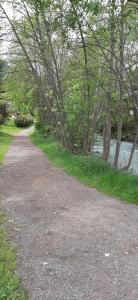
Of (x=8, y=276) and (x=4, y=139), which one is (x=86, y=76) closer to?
(x=8, y=276)

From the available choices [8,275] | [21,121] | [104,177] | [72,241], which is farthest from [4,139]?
[21,121]

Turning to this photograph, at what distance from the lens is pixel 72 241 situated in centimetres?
509

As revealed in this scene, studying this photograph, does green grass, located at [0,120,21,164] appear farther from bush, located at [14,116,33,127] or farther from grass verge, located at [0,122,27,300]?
grass verge, located at [0,122,27,300]

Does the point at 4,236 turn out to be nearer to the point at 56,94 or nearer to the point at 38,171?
the point at 38,171

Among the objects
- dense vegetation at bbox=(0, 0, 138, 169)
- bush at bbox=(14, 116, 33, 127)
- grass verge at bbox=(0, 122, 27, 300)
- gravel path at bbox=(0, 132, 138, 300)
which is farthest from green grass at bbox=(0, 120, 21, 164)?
grass verge at bbox=(0, 122, 27, 300)

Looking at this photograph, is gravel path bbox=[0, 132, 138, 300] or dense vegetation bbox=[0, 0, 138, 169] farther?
dense vegetation bbox=[0, 0, 138, 169]

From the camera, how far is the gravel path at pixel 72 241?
383 centimetres

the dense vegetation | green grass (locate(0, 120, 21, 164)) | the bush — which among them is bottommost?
the bush

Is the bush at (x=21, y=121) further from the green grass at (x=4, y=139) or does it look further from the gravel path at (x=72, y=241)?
the gravel path at (x=72, y=241)

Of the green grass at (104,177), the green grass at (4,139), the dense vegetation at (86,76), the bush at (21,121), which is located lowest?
the bush at (21,121)

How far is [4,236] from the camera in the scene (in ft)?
17.3

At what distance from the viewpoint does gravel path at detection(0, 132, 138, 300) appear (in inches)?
151

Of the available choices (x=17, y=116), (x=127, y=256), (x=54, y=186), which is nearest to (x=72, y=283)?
(x=127, y=256)

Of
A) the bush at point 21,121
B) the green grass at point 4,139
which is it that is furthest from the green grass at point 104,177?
the bush at point 21,121
